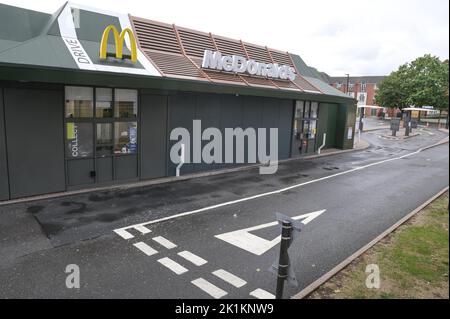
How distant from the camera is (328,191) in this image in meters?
12.1

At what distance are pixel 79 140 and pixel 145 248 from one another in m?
5.59

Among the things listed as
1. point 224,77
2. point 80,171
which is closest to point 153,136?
point 80,171

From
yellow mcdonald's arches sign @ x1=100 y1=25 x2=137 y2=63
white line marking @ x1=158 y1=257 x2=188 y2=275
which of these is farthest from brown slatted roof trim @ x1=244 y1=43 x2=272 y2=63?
white line marking @ x1=158 y1=257 x2=188 y2=275

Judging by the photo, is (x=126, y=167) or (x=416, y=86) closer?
(x=126, y=167)

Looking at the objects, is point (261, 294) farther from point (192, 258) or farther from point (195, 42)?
point (195, 42)

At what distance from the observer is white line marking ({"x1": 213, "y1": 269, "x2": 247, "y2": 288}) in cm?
556

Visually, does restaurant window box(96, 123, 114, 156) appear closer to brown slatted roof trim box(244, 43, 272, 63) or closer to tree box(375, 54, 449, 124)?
brown slatted roof trim box(244, 43, 272, 63)

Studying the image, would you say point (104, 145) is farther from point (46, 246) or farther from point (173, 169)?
point (46, 246)

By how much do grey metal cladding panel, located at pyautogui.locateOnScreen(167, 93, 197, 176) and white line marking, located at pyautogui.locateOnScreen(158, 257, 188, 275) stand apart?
23.8ft

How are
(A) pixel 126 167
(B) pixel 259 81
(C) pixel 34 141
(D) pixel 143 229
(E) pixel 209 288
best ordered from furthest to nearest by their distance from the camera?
(B) pixel 259 81
(A) pixel 126 167
(C) pixel 34 141
(D) pixel 143 229
(E) pixel 209 288

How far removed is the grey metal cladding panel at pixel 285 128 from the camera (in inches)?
A: 707

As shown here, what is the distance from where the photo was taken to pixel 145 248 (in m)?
6.79

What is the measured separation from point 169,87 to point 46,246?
21.5ft
